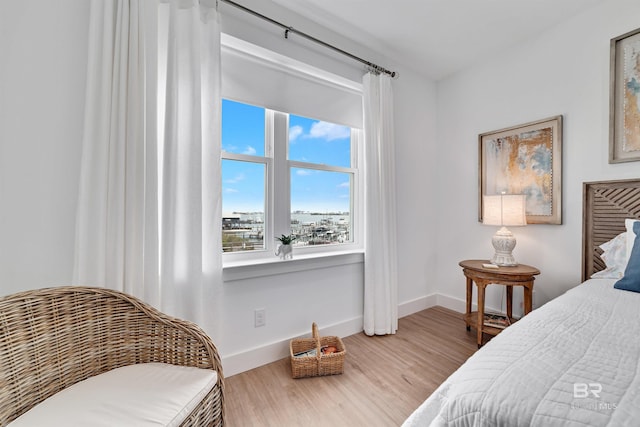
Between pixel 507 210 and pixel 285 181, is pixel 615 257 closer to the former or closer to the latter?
pixel 507 210

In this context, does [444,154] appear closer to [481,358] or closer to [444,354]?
[444,354]

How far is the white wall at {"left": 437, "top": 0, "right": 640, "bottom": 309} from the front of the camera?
6.23 feet

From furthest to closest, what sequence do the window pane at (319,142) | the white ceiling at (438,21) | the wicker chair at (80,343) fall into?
the window pane at (319,142), the white ceiling at (438,21), the wicker chair at (80,343)

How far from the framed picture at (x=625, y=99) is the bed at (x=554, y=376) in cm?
120

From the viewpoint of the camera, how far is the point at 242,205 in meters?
2.00

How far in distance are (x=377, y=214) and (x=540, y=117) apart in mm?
1579

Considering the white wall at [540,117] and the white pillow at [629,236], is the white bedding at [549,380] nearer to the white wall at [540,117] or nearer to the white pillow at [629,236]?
the white pillow at [629,236]

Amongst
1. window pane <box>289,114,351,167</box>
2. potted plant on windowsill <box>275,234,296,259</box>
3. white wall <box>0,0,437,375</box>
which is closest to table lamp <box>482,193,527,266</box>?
window pane <box>289,114,351,167</box>

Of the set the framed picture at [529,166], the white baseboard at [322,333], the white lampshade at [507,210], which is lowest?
the white baseboard at [322,333]

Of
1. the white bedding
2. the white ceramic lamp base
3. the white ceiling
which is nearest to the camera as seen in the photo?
the white bedding

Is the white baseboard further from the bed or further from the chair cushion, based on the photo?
the bed

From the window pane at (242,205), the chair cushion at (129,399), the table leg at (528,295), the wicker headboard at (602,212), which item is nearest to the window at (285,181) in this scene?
the window pane at (242,205)

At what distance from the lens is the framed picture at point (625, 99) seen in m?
1.75

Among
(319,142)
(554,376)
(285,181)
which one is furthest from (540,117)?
(554,376)
